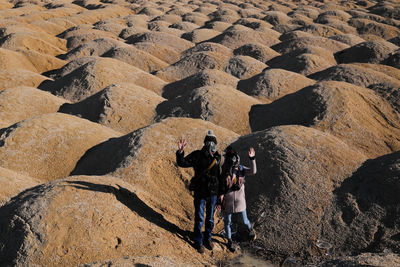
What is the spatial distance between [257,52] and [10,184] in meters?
21.6

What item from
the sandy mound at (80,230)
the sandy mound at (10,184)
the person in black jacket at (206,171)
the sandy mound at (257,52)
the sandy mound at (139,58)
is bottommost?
the sandy mound at (139,58)

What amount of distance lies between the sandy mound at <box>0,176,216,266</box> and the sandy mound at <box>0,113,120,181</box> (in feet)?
12.5

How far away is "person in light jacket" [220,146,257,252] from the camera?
5.84m

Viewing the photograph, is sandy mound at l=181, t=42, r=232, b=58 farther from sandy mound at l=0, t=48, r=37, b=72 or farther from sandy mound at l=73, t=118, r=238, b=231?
sandy mound at l=73, t=118, r=238, b=231

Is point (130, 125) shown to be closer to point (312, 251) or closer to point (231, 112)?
point (231, 112)

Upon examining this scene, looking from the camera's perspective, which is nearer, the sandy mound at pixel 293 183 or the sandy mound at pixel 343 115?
the sandy mound at pixel 293 183

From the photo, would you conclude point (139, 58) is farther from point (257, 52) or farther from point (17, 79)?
point (257, 52)

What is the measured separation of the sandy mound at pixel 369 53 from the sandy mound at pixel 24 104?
19872 millimetres

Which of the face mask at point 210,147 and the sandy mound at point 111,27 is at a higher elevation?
the face mask at point 210,147

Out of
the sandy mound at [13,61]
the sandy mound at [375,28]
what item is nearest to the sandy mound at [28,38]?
the sandy mound at [13,61]

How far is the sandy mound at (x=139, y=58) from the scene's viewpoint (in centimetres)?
2355

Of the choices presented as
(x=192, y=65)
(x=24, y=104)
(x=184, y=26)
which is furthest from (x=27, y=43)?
(x=184, y=26)

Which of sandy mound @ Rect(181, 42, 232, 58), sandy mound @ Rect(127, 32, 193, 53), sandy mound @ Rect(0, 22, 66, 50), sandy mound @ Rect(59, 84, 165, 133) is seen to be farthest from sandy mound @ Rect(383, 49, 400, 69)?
sandy mound @ Rect(0, 22, 66, 50)

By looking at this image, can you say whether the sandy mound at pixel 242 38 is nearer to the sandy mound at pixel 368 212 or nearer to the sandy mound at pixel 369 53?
the sandy mound at pixel 369 53
